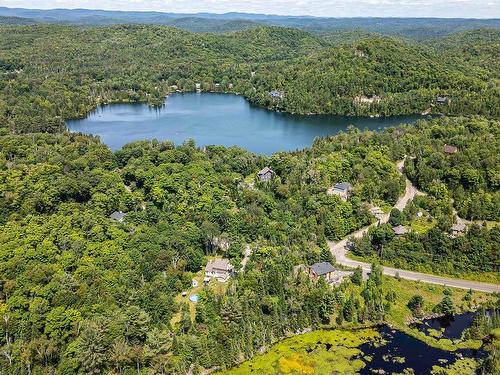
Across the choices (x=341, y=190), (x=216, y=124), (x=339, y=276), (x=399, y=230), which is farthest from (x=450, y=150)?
(x=216, y=124)

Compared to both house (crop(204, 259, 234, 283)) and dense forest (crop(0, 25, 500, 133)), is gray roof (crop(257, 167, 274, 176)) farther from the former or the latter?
dense forest (crop(0, 25, 500, 133))

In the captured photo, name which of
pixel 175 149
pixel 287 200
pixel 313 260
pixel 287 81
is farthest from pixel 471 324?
pixel 287 81

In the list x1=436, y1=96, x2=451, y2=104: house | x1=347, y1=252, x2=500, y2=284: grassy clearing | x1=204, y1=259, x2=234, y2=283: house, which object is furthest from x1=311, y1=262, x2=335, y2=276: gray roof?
x1=436, y1=96, x2=451, y2=104: house

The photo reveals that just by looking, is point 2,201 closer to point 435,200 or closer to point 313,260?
point 313,260

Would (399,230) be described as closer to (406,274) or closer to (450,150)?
(406,274)

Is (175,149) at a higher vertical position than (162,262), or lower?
higher
